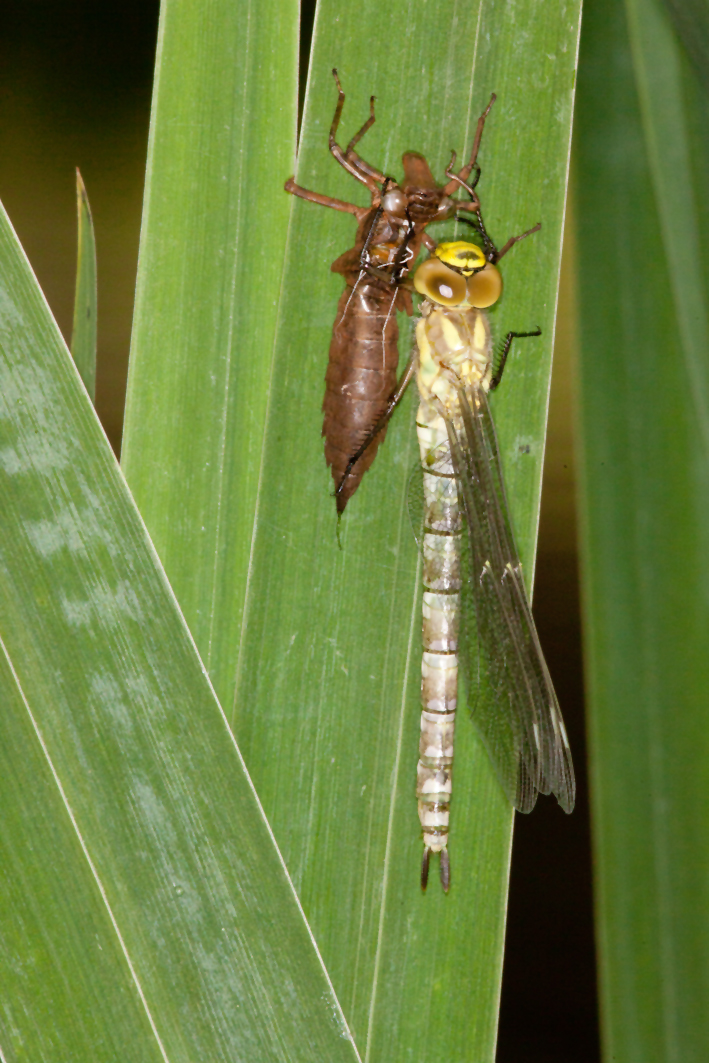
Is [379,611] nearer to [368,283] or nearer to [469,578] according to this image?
[469,578]

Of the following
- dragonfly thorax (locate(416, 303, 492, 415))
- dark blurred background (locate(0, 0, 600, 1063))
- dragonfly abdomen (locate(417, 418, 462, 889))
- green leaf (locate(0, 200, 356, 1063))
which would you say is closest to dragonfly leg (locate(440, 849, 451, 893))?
dragonfly abdomen (locate(417, 418, 462, 889))

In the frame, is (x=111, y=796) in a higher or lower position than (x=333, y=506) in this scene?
lower

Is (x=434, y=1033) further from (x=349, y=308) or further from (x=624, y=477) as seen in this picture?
(x=349, y=308)

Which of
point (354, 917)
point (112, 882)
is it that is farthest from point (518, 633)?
point (112, 882)

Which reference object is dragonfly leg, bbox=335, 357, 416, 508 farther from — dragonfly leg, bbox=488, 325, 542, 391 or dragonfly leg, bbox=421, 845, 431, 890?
dragonfly leg, bbox=421, 845, 431, 890

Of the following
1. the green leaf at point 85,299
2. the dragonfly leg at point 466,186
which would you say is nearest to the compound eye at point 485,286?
the dragonfly leg at point 466,186

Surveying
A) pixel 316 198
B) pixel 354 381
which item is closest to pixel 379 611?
pixel 354 381

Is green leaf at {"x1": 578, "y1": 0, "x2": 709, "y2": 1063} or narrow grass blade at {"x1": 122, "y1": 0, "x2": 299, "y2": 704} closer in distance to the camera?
narrow grass blade at {"x1": 122, "y1": 0, "x2": 299, "y2": 704}

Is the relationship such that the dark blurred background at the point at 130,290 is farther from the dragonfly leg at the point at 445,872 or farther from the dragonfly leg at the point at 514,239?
the dragonfly leg at the point at 445,872
